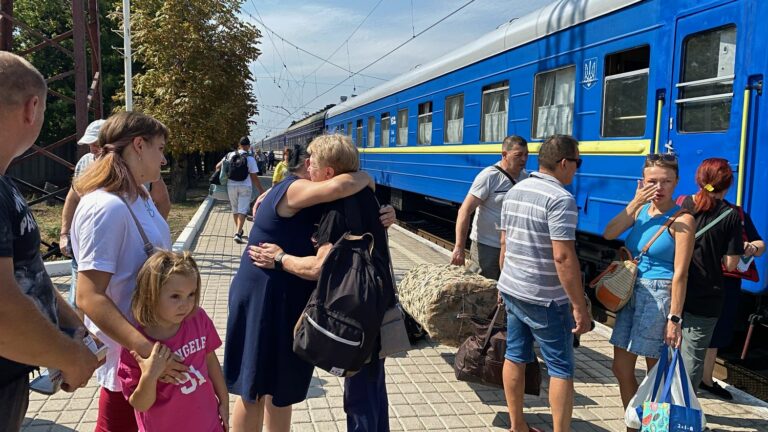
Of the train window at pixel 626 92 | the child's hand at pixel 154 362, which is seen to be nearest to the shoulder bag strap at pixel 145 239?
the child's hand at pixel 154 362

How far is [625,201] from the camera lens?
17.1 ft

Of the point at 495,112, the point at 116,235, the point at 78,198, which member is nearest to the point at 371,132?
the point at 495,112

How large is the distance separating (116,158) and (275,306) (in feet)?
2.87

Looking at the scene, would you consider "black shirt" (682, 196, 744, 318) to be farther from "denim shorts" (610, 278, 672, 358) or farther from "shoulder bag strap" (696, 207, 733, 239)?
"denim shorts" (610, 278, 672, 358)

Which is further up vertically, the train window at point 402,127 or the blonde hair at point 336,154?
the train window at point 402,127

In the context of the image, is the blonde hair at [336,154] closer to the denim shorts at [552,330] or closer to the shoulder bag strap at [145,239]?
the shoulder bag strap at [145,239]

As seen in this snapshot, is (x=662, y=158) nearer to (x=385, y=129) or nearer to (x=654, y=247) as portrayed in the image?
(x=654, y=247)

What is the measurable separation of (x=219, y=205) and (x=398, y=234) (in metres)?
8.06

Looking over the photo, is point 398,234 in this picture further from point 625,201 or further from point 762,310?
point 762,310

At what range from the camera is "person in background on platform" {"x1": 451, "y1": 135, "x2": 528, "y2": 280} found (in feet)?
15.0

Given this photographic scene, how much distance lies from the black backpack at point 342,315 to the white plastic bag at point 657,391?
157 cm

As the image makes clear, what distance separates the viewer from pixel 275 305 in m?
2.55

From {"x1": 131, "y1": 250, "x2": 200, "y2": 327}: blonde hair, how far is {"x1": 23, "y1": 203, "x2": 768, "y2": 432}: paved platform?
5.49ft

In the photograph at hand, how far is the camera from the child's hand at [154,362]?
6.84ft
